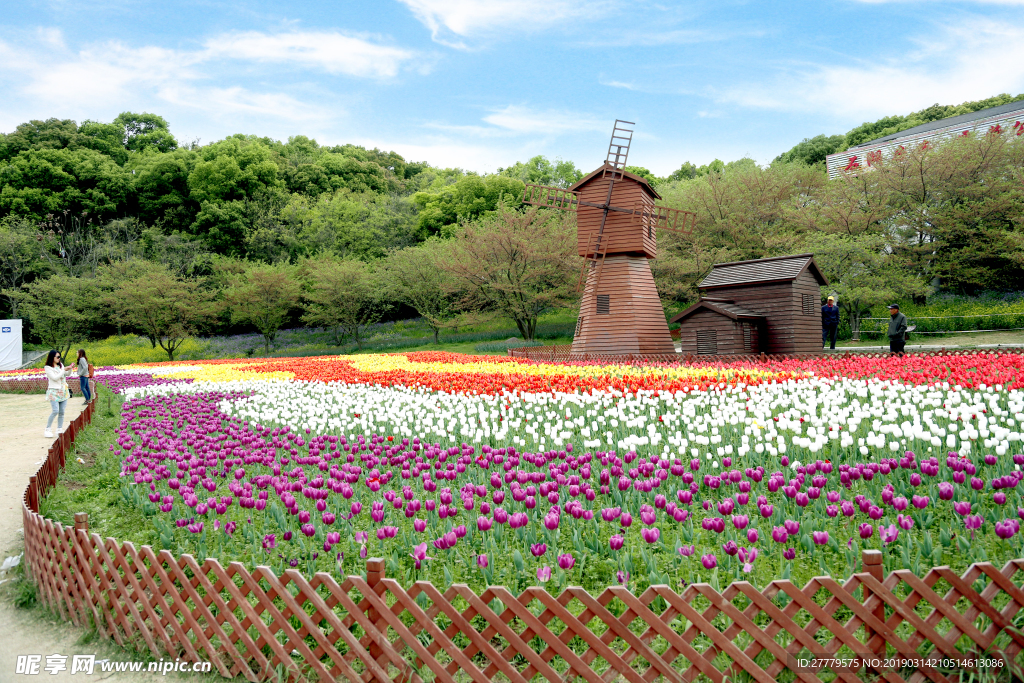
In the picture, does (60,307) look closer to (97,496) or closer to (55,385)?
(55,385)

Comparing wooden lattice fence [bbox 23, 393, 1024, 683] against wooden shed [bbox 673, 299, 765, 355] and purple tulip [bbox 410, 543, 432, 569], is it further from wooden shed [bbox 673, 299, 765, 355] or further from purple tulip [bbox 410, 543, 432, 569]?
wooden shed [bbox 673, 299, 765, 355]

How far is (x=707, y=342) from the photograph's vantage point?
19969 mm

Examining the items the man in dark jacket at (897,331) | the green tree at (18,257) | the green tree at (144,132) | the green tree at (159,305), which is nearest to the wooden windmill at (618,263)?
the man in dark jacket at (897,331)

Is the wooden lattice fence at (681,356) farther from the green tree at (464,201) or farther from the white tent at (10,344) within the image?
the green tree at (464,201)

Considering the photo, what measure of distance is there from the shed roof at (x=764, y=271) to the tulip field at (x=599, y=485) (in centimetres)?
966

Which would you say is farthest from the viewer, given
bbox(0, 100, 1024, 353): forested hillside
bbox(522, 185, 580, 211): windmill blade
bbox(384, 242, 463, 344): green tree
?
bbox(384, 242, 463, 344): green tree

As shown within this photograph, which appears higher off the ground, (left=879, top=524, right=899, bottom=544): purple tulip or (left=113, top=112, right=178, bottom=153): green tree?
(left=113, top=112, right=178, bottom=153): green tree

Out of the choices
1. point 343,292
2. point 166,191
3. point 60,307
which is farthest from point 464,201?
point 166,191

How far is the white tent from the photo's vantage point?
Answer: 31.2 meters

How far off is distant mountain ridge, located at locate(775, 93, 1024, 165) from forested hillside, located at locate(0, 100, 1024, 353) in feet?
0.81

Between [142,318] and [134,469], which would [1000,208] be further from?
[142,318]

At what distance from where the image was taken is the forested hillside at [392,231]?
2970 centimetres

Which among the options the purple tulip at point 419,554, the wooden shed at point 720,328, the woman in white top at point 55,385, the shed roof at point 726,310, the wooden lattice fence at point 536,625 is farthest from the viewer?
the wooden shed at point 720,328

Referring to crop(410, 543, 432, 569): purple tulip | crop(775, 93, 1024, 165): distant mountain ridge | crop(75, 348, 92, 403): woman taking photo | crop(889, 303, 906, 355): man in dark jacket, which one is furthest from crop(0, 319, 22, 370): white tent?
crop(775, 93, 1024, 165): distant mountain ridge
